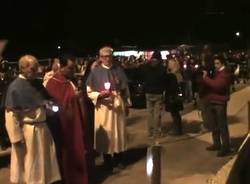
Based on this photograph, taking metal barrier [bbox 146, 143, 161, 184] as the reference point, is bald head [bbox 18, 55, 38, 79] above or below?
above

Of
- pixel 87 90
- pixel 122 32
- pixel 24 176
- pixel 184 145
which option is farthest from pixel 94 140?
pixel 122 32

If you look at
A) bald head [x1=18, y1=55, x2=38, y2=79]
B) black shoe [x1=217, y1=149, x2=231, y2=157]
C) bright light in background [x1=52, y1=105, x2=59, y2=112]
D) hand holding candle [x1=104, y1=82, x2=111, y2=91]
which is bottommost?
black shoe [x1=217, y1=149, x2=231, y2=157]

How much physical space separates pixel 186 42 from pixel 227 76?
4631cm

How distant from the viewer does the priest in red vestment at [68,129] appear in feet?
28.3

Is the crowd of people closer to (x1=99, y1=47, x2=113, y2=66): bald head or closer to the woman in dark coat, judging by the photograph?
(x1=99, y1=47, x2=113, y2=66): bald head

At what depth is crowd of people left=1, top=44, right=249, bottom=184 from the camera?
25.8 ft

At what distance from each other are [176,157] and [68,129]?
3.28 meters

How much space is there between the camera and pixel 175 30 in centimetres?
5484

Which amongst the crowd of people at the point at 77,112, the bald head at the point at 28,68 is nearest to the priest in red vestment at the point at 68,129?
the crowd of people at the point at 77,112

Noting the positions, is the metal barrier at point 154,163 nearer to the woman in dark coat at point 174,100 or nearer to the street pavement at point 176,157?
the street pavement at point 176,157

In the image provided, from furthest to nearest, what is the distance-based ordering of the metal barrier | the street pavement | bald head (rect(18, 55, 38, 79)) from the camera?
the street pavement < bald head (rect(18, 55, 38, 79)) < the metal barrier

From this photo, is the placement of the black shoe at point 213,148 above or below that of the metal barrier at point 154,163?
below

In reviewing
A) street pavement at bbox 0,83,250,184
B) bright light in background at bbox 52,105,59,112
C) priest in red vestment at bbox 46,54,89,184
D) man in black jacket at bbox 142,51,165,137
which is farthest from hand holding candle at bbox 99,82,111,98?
man in black jacket at bbox 142,51,165,137

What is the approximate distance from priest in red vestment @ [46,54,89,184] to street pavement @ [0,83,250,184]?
2.68ft
